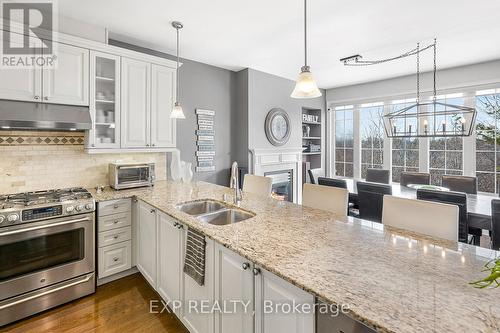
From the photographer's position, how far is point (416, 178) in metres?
3.90

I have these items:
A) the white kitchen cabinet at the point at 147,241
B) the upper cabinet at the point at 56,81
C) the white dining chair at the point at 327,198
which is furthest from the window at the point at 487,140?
the upper cabinet at the point at 56,81

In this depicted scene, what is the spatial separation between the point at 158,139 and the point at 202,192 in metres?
0.97

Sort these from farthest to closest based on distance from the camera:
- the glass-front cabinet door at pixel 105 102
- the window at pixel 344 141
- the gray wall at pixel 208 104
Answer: the window at pixel 344 141
the gray wall at pixel 208 104
the glass-front cabinet door at pixel 105 102

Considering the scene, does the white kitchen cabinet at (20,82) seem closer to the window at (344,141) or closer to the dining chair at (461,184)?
the dining chair at (461,184)

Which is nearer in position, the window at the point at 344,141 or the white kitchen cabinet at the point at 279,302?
the white kitchen cabinet at the point at 279,302

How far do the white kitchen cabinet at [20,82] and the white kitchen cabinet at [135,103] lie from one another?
743 mm

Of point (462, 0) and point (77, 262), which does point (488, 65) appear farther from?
point (77, 262)

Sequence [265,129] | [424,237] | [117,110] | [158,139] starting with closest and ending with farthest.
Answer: [424,237], [117,110], [158,139], [265,129]

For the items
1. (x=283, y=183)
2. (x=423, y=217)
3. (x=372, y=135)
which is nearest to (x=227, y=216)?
(x=423, y=217)

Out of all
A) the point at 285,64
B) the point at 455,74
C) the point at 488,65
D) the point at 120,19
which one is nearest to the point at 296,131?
the point at 285,64

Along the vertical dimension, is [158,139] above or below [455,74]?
below

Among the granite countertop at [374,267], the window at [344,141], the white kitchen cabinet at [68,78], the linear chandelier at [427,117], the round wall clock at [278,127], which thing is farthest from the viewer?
the window at [344,141]

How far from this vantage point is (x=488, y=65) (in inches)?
151

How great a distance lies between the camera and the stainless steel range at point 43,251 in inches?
78.6
